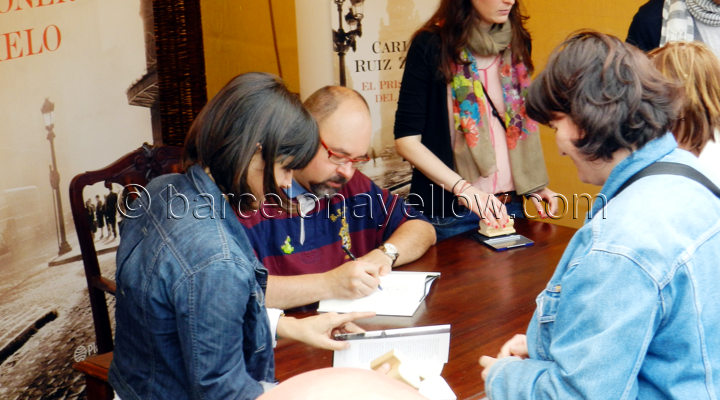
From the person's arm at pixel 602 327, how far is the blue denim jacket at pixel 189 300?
629 millimetres

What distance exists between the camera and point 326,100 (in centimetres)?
255

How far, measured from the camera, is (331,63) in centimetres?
333

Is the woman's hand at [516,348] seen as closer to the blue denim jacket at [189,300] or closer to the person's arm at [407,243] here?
the blue denim jacket at [189,300]

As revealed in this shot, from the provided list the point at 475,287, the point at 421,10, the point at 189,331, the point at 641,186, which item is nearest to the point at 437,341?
the point at 475,287

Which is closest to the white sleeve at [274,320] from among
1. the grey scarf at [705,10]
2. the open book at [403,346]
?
the open book at [403,346]

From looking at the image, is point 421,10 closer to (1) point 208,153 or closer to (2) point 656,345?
(1) point 208,153

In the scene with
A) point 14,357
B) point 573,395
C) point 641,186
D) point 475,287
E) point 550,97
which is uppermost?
point 550,97

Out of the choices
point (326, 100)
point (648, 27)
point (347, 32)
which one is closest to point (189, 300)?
point (326, 100)

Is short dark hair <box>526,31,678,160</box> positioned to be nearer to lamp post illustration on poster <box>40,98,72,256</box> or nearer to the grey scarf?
the grey scarf

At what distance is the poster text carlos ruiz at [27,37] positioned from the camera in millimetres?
2756

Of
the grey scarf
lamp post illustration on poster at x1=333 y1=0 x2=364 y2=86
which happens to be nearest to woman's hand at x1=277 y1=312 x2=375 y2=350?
lamp post illustration on poster at x1=333 y1=0 x2=364 y2=86

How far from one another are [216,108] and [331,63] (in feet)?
5.70

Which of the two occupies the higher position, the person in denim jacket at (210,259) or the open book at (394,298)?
the person in denim jacket at (210,259)

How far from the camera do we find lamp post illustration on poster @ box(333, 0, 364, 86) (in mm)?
3439
